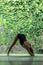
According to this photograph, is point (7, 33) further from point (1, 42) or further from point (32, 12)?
point (32, 12)

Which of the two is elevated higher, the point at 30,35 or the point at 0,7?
the point at 0,7

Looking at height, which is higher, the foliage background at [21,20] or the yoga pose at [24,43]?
the yoga pose at [24,43]

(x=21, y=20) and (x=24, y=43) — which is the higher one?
(x=24, y=43)

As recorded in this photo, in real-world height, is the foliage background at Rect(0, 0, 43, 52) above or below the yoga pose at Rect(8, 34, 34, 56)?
below

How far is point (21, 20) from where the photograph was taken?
18.8ft

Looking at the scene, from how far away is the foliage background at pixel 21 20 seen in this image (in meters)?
5.63

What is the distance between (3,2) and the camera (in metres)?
5.63

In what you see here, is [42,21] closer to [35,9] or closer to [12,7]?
[35,9]

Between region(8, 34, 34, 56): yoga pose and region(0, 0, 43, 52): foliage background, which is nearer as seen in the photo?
region(8, 34, 34, 56): yoga pose

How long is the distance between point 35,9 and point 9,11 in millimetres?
531

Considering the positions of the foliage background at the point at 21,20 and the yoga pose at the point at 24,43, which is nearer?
the yoga pose at the point at 24,43

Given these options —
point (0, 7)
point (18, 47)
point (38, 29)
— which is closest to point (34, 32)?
point (38, 29)

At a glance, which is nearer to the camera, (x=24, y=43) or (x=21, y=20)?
(x=24, y=43)

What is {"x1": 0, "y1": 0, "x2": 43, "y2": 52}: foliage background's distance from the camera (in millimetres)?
5629
